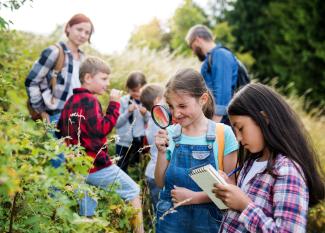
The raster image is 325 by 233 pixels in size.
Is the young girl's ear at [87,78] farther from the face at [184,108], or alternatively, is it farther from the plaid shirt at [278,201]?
the plaid shirt at [278,201]

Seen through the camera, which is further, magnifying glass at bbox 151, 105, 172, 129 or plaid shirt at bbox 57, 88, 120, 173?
plaid shirt at bbox 57, 88, 120, 173

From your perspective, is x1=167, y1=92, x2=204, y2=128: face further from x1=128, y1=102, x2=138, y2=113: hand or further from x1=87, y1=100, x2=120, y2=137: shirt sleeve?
x1=128, y1=102, x2=138, y2=113: hand

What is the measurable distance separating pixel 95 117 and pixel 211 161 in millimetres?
994

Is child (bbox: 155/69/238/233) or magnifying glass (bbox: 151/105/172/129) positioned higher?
magnifying glass (bbox: 151/105/172/129)

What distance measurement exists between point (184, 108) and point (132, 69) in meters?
5.25

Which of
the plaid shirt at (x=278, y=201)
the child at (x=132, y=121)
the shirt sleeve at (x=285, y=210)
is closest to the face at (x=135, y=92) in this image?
the child at (x=132, y=121)

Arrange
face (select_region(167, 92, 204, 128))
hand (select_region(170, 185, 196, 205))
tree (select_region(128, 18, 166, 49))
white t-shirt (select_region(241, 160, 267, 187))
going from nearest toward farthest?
white t-shirt (select_region(241, 160, 267, 187))
hand (select_region(170, 185, 196, 205))
face (select_region(167, 92, 204, 128))
tree (select_region(128, 18, 166, 49))

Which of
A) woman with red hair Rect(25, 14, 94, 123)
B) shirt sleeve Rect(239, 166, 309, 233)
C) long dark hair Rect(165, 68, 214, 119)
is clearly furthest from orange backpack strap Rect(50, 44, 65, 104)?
shirt sleeve Rect(239, 166, 309, 233)

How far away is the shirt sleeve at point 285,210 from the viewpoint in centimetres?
185

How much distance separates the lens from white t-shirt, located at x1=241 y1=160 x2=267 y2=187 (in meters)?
2.08

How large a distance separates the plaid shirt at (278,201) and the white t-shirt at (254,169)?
0.03 metres

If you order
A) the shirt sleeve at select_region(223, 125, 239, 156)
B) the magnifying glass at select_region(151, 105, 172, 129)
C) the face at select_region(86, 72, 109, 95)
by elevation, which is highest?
the face at select_region(86, 72, 109, 95)

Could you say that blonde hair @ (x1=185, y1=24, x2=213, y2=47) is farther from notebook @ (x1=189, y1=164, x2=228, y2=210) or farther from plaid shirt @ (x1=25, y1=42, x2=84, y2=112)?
notebook @ (x1=189, y1=164, x2=228, y2=210)

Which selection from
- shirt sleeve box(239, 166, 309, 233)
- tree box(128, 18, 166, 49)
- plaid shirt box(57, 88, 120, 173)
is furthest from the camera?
tree box(128, 18, 166, 49)
